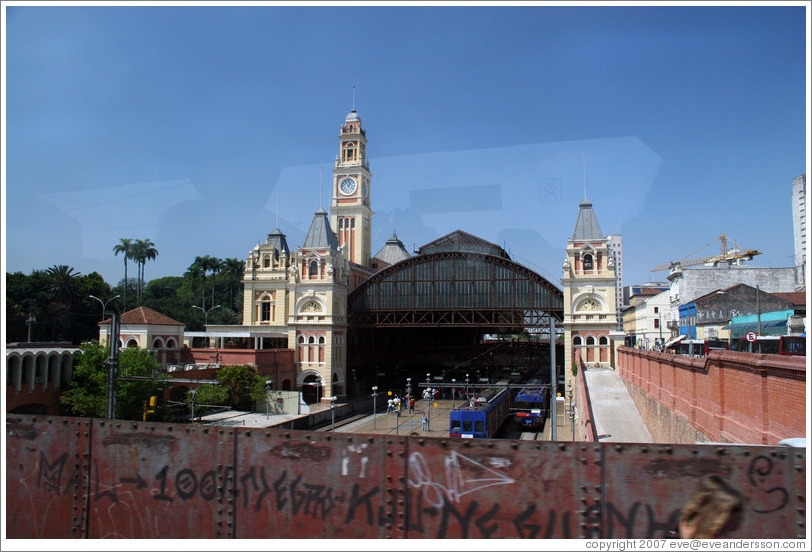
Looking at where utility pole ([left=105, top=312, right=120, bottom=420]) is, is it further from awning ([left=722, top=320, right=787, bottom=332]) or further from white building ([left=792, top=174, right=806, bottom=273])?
awning ([left=722, top=320, right=787, bottom=332])

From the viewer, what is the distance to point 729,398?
1683cm

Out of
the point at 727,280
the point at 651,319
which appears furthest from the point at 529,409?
the point at 651,319

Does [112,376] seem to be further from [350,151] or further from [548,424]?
[350,151]

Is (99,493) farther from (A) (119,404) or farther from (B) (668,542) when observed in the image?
(A) (119,404)

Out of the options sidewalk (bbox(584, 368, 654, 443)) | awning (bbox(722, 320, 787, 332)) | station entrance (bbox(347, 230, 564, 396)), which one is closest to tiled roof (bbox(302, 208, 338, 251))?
station entrance (bbox(347, 230, 564, 396))

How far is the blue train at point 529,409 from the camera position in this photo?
48312 millimetres

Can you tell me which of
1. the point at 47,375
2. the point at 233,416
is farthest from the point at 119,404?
the point at 233,416

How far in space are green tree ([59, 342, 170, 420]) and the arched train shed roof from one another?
2855 centimetres

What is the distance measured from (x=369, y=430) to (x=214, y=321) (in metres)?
55.2

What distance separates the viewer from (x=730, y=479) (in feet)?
22.2

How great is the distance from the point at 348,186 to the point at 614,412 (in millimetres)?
51977

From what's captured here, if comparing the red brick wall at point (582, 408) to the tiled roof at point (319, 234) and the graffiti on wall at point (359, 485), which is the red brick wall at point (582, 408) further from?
the tiled roof at point (319, 234)

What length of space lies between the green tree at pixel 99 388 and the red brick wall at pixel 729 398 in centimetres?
2951

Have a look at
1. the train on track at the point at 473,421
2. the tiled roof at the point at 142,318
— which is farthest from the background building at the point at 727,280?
the tiled roof at the point at 142,318
